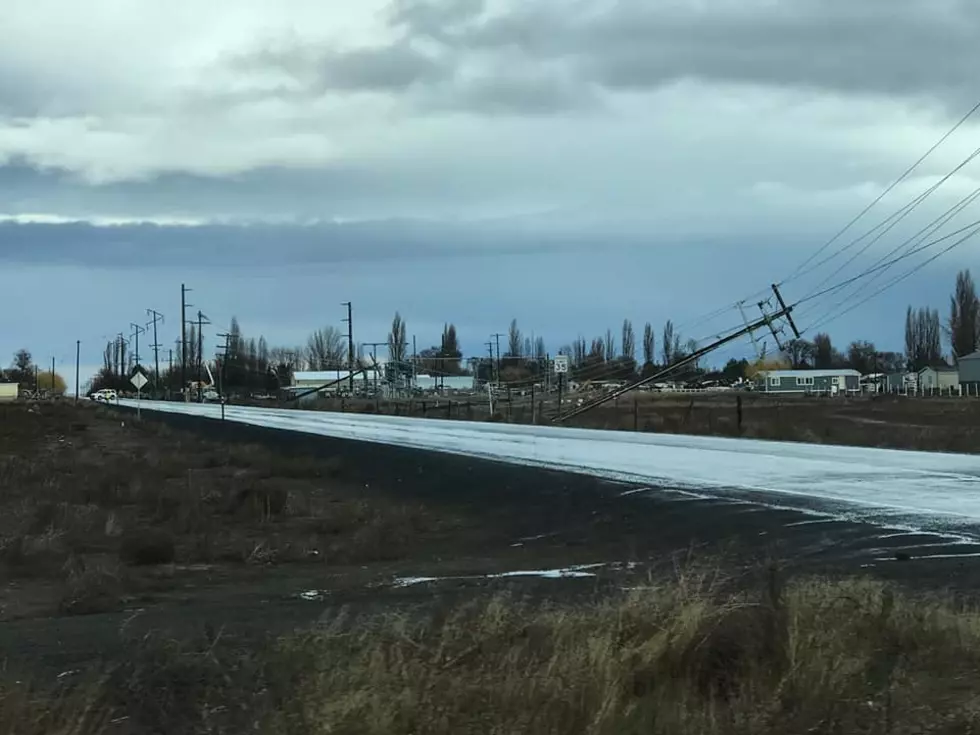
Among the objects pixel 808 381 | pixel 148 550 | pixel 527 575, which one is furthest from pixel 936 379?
pixel 527 575

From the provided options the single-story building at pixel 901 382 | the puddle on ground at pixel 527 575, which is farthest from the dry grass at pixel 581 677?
the single-story building at pixel 901 382

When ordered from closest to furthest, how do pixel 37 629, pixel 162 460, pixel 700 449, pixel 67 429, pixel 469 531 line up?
1. pixel 37 629
2. pixel 469 531
3. pixel 700 449
4. pixel 162 460
5. pixel 67 429

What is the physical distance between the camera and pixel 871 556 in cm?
1296

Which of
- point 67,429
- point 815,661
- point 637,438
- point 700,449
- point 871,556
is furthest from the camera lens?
point 67,429

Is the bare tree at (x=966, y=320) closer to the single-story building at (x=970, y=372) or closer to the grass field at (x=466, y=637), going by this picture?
the single-story building at (x=970, y=372)

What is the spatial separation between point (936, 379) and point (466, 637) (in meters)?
149

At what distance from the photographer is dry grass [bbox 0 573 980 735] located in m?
6.12

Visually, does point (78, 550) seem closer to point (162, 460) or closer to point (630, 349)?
point (162, 460)

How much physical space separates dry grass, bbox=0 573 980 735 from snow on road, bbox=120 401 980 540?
23.5 feet

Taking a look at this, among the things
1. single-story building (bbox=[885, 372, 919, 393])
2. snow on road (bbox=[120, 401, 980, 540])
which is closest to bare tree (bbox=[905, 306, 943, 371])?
single-story building (bbox=[885, 372, 919, 393])

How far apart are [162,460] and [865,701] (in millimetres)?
30201

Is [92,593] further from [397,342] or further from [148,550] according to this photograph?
[397,342]

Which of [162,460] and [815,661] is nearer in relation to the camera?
[815,661]

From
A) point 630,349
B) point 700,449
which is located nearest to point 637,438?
point 700,449
